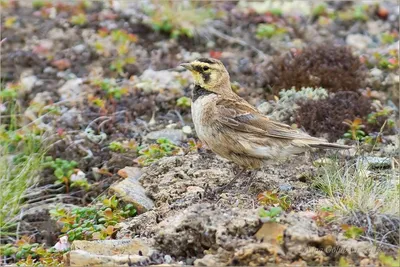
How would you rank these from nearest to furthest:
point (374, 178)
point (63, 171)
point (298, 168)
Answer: point (374, 178) < point (298, 168) < point (63, 171)

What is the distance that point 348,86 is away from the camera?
372 inches

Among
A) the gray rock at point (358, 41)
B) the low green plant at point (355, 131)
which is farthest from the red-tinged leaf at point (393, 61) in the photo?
the low green plant at point (355, 131)

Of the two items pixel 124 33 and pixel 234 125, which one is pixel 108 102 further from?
pixel 234 125

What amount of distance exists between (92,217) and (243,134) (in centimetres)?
146

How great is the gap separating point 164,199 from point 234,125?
859 mm

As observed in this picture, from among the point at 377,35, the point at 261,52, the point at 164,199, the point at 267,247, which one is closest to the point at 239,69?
the point at 261,52

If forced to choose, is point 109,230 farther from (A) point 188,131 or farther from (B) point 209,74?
(A) point 188,131

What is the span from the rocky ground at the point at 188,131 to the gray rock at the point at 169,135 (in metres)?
0.02

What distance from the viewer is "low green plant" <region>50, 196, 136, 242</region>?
22.3ft

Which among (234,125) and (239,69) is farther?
A: (239,69)

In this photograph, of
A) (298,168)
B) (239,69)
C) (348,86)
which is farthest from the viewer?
(239,69)

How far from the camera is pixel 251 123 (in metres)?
7.23

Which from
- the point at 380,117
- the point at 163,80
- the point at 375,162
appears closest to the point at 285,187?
the point at 375,162

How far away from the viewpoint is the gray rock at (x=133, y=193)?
7.09 m
